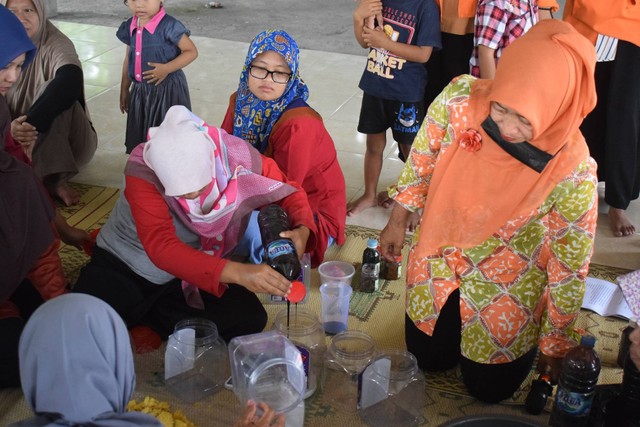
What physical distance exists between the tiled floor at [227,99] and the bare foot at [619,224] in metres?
0.03

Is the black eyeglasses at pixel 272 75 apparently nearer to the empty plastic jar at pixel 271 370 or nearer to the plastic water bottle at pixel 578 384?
the empty plastic jar at pixel 271 370

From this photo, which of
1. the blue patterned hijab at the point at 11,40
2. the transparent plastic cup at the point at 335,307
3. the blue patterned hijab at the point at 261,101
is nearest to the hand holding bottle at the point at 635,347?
the transparent plastic cup at the point at 335,307

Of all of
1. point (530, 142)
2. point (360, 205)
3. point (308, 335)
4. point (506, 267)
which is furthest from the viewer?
point (360, 205)

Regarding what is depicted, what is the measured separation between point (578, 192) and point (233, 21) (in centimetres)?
515

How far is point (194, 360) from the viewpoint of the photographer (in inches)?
90.0

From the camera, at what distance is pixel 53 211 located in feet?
7.89

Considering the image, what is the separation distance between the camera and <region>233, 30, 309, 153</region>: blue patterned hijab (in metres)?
2.72

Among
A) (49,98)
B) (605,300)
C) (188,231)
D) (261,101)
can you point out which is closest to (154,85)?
(49,98)

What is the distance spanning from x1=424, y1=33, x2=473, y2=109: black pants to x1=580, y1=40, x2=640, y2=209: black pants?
21.3 inches

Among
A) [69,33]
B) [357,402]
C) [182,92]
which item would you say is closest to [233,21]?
[69,33]

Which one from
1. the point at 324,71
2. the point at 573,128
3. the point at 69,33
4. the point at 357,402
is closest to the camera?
the point at 573,128

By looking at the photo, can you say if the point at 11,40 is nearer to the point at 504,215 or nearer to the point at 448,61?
the point at 504,215

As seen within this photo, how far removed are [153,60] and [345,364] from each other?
1730mm

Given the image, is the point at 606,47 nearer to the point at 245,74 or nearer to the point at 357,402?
the point at 245,74
